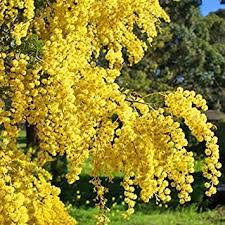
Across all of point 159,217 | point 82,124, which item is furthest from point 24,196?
point 159,217

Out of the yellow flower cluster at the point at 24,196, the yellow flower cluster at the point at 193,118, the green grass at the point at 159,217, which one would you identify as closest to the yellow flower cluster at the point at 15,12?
the yellow flower cluster at the point at 24,196

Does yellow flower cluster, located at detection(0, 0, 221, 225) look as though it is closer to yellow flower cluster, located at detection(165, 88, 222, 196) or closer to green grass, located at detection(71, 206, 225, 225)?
yellow flower cluster, located at detection(165, 88, 222, 196)

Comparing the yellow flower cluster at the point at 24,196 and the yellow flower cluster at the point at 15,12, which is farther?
the yellow flower cluster at the point at 15,12

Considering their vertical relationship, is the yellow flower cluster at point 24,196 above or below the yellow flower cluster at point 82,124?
below

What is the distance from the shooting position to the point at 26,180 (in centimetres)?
360

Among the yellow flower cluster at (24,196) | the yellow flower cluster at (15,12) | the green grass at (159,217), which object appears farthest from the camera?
the green grass at (159,217)

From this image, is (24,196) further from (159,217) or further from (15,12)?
(159,217)

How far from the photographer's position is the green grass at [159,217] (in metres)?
10.9

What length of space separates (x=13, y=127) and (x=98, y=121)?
484mm

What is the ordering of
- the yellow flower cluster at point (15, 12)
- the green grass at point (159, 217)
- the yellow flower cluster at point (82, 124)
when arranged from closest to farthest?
the yellow flower cluster at point (82, 124) < the yellow flower cluster at point (15, 12) < the green grass at point (159, 217)

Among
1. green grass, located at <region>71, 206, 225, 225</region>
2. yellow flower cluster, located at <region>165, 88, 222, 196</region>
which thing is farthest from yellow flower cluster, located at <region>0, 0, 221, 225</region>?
green grass, located at <region>71, 206, 225, 225</region>

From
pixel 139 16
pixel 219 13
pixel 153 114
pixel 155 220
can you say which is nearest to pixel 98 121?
pixel 153 114

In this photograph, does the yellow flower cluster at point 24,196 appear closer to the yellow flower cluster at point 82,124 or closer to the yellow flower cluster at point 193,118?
the yellow flower cluster at point 82,124

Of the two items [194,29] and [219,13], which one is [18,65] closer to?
[194,29]
